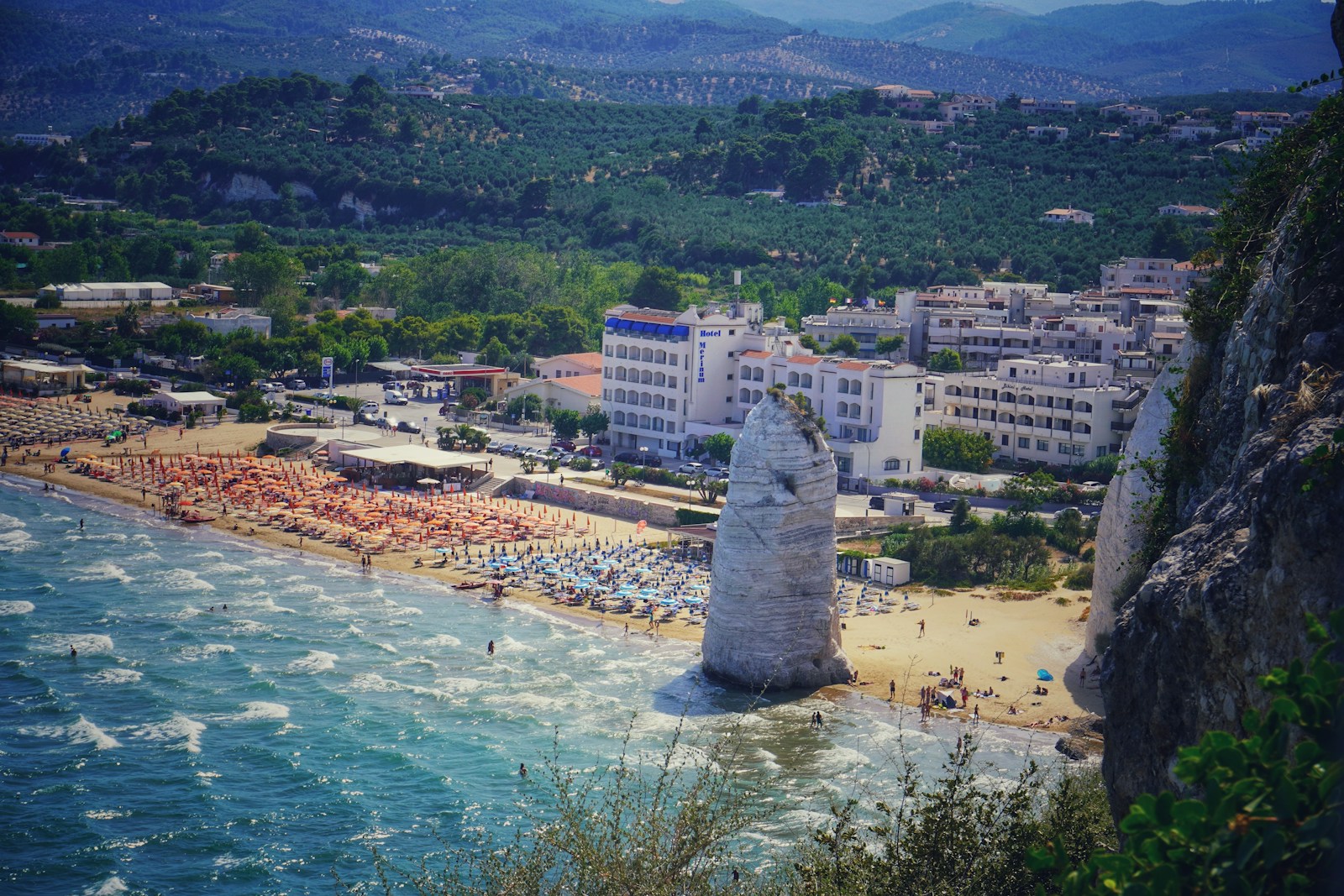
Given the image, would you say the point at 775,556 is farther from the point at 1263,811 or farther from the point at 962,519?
the point at 1263,811

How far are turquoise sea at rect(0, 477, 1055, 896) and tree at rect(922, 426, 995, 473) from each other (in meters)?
22.9

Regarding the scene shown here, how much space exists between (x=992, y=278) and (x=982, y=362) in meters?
25.7

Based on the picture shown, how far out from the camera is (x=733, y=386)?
63594mm

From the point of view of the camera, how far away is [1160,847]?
7.87 metres

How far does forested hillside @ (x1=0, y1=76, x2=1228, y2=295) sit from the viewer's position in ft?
350

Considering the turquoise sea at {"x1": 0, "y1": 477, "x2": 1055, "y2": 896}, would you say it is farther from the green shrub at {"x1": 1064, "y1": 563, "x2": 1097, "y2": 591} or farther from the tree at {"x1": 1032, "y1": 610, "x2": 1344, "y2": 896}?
the tree at {"x1": 1032, "y1": 610, "x2": 1344, "y2": 896}

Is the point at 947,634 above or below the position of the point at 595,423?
below

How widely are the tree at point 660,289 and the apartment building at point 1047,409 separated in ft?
93.5

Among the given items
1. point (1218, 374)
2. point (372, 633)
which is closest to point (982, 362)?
point (372, 633)

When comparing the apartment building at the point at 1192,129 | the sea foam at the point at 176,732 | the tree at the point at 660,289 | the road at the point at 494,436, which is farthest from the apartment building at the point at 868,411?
the apartment building at the point at 1192,129

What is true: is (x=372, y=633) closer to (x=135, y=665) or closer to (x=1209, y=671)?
(x=135, y=665)

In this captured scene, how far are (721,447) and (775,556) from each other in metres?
25.8

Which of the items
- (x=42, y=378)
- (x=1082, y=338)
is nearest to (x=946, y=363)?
(x=1082, y=338)

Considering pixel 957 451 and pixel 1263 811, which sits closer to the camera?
pixel 1263 811
